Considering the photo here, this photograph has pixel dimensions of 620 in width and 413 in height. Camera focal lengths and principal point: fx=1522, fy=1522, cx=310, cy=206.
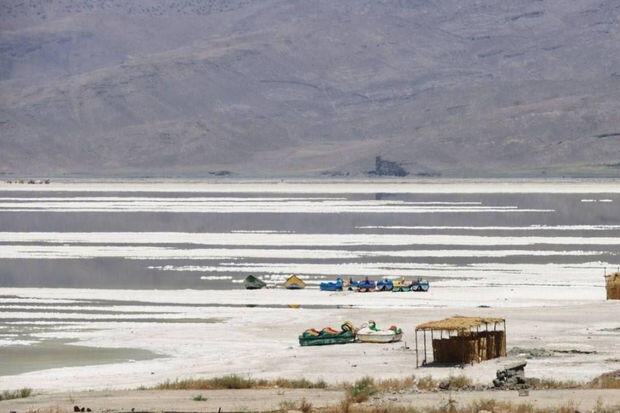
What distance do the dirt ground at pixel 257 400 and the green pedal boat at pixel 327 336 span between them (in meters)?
8.94

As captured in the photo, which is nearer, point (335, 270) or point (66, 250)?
point (335, 270)

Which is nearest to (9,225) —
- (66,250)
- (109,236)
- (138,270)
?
(109,236)

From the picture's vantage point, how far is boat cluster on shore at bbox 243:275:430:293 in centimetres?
5500

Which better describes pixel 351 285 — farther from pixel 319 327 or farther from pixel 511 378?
pixel 511 378

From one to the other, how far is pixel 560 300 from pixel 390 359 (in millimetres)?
16299

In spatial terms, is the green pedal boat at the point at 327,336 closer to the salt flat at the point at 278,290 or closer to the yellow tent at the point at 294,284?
the salt flat at the point at 278,290

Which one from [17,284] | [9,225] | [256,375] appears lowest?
[256,375]

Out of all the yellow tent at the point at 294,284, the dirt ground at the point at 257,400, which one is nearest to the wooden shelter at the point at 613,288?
the yellow tent at the point at 294,284

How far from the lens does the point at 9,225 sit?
348ft

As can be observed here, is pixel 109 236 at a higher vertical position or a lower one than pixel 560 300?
higher

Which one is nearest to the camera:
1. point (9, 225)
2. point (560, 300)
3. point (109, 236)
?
point (560, 300)

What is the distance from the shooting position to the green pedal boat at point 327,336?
39.6m

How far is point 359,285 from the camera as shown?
55844 millimetres

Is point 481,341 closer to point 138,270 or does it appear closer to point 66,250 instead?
point 138,270
